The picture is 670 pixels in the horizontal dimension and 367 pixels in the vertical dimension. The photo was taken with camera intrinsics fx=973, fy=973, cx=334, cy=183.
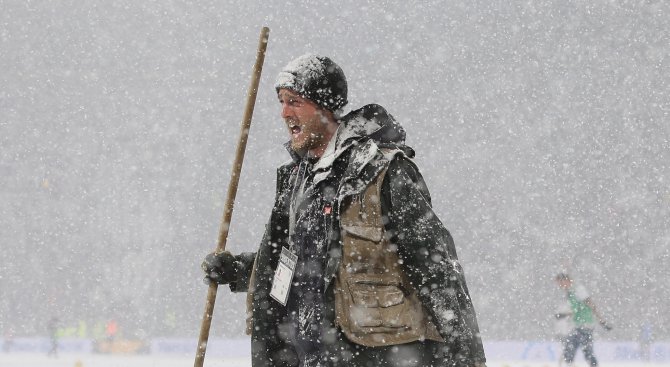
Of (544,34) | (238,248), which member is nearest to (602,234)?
(238,248)

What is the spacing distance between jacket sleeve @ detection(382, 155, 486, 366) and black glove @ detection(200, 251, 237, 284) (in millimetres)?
725

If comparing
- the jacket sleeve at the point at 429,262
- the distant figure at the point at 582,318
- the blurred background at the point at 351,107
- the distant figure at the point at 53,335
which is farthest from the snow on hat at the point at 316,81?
the blurred background at the point at 351,107

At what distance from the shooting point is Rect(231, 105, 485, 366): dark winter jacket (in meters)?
2.40

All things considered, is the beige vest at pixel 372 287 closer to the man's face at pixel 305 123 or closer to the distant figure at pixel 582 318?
the man's face at pixel 305 123

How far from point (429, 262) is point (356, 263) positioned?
18cm

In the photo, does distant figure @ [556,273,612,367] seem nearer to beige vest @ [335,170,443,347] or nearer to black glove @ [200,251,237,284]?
black glove @ [200,251,237,284]

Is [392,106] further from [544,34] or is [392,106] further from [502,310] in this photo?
[502,310]

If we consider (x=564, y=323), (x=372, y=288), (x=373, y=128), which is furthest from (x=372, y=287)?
(x=564, y=323)

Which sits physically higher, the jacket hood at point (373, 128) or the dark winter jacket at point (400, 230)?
the jacket hood at point (373, 128)

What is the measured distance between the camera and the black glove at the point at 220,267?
9.90 ft

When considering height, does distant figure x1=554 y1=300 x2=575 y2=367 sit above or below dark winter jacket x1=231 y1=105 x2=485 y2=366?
above

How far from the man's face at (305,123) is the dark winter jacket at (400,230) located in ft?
0.29

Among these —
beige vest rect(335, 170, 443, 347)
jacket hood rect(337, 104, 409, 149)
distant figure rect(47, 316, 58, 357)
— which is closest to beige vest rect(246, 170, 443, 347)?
beige vest rect(335, 170, 443, 347)

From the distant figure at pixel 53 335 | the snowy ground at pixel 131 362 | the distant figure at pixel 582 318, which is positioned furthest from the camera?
the distant figure at pixel 53 335
